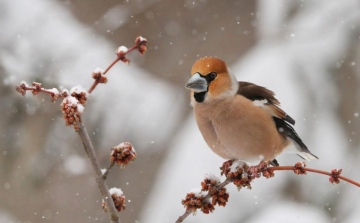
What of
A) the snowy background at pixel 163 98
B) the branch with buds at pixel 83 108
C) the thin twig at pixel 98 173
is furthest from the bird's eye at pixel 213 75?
the snowy background at pixel 163 98

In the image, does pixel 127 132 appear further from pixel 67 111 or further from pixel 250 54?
pixel 67 111

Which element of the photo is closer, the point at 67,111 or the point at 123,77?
the point at 67,111

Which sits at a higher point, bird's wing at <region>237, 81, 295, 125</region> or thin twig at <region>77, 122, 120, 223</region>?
bird's wing at <region>237, 81, 295, 125</region>

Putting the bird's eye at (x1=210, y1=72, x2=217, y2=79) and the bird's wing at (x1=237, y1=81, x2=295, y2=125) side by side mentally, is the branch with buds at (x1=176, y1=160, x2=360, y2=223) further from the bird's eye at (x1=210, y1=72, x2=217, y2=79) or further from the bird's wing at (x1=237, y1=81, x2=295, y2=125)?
the bird's wing at (x1=237, y1=81, x2=295, y2=125)

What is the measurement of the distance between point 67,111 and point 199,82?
503mm

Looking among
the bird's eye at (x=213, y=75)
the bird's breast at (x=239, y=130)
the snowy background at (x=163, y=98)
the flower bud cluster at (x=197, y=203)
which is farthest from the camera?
the snowy background at (x=163, y=98)

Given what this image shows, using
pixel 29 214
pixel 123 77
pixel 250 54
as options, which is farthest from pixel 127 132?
pixel 250 54

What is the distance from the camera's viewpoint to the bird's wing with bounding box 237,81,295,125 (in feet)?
5.92

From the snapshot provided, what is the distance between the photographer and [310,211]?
167 inches

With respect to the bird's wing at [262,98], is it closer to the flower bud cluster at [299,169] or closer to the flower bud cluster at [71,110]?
the flower bud cluster at [299,169]

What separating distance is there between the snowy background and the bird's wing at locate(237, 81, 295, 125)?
1855 mm

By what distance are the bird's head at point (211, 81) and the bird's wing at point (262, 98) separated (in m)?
0.06

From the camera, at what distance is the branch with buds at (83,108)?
0.96m

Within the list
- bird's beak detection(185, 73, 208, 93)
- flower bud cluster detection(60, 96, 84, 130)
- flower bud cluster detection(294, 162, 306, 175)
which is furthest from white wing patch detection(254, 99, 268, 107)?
flower bud cluster detection(60, 96, 84, 130)
